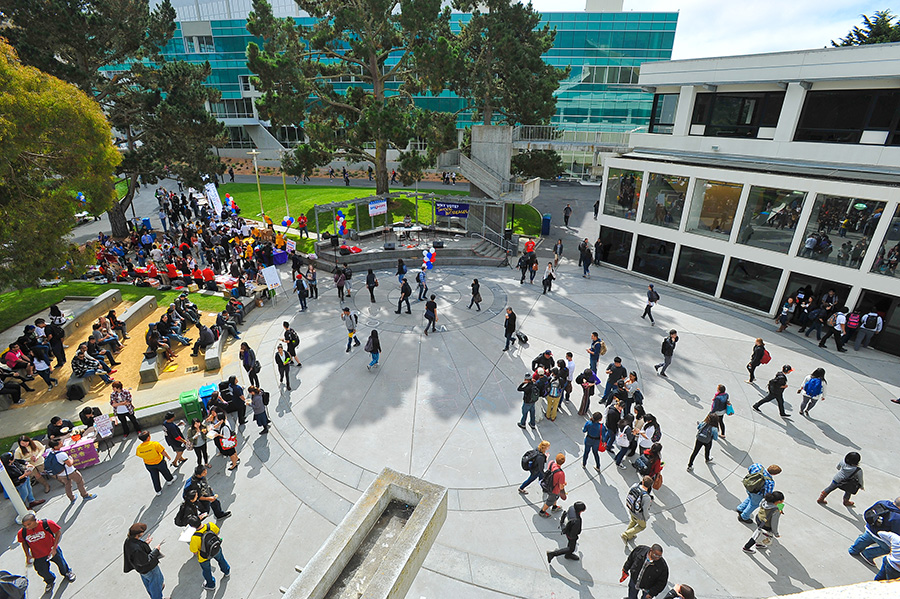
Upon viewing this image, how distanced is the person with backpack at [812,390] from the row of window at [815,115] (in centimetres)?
1148

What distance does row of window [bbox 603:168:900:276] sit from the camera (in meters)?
16.0

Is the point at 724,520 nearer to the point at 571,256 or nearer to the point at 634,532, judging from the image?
the point at 634,532

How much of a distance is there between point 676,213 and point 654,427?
14.8 metres

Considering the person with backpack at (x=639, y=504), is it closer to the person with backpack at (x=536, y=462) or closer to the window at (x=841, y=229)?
the person with backpack at (x=536, y=462)

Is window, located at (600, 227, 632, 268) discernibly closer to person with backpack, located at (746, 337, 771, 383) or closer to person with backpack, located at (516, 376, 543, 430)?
person with backpack, located at (746, 337, 771, 383)

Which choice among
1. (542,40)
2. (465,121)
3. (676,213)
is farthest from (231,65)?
(676,213)

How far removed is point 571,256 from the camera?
86.5ft

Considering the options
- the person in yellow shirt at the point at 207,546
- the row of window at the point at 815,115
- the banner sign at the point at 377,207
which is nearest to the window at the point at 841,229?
the row of window at the point at 815,115

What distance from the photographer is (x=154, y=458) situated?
912cm

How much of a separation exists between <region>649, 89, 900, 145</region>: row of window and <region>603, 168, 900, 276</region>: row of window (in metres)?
3.05

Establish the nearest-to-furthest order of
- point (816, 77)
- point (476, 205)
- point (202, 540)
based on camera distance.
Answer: point (202, 540), point (816, 77), point (476, 205)

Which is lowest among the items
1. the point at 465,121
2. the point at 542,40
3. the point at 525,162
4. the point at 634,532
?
the point at 634,532

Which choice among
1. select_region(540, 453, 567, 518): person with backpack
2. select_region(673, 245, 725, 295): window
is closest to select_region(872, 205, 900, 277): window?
select_region(673, 245, 725, 295): window

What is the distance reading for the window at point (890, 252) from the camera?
50.1 feet
